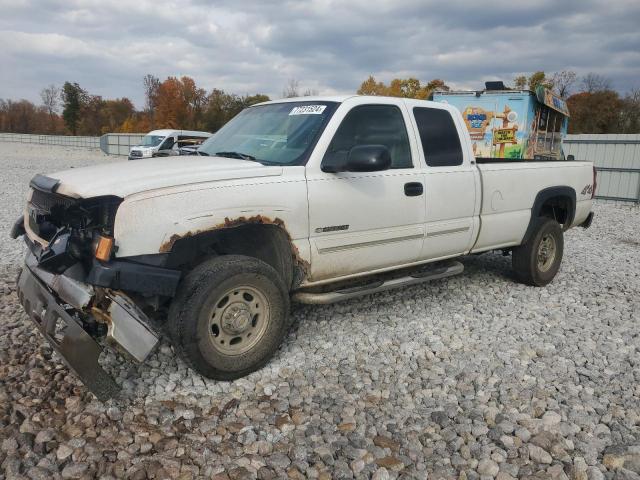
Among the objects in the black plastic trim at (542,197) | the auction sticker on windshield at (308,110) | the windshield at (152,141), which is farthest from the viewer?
the windshield at (152,141)

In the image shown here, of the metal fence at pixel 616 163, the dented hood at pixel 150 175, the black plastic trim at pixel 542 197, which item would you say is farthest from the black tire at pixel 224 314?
the metal fence at pixel 616 163

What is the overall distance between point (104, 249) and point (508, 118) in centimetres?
1224

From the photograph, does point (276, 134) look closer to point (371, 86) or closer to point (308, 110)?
point (308, 110)

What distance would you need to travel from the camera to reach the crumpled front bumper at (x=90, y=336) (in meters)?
3.00

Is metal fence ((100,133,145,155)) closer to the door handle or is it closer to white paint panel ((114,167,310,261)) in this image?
the door handle

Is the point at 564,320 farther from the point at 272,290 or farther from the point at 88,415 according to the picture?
the point at 88,415

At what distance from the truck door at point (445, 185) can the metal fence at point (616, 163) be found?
12564 mm

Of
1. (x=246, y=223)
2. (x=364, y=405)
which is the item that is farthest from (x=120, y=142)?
(x=364, y=405)

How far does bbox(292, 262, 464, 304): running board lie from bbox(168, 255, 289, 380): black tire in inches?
12.6

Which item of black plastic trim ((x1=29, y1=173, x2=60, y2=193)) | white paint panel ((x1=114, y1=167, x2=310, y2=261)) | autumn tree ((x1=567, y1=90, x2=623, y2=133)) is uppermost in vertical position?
autumn tree ((x1=567, y1=90, x2=623, y2=133))

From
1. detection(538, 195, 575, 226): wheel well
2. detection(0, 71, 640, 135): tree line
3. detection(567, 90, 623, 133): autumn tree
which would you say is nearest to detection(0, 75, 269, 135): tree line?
detection(0, 71, 640, 135): tree line

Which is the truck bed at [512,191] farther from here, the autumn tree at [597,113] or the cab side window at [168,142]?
the autumn tree at [597,113]

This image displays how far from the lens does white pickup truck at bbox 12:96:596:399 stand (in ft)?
10.1

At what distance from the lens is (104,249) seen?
2.97 m
